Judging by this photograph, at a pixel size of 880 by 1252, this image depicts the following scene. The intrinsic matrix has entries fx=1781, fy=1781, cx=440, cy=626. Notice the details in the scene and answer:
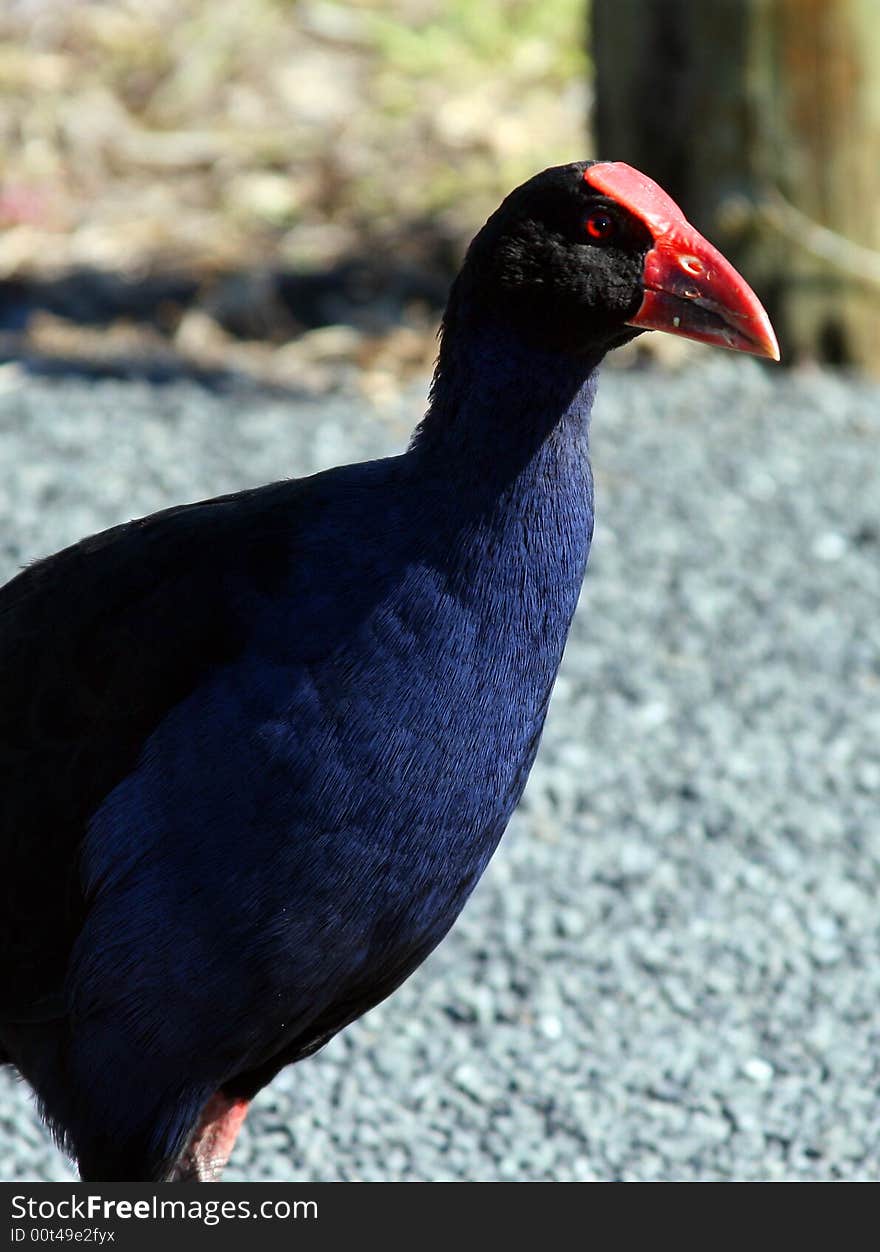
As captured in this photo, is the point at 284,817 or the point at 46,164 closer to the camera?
the point at 284,817

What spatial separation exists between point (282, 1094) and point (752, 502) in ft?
8.90

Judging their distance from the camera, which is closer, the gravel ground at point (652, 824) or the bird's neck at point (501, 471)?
the bird's neck at point (501, 471)

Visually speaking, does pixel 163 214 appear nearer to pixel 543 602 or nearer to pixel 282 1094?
pixel 282 1094

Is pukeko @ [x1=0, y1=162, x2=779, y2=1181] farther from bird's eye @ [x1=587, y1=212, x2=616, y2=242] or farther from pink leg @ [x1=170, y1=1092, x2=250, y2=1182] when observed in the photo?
pink leg @ [x1=170, y1=1092, x2=250, y2=1182]

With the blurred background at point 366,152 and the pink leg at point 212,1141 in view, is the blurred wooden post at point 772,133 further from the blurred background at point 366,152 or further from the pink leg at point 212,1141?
the pink leg at point 212,1141

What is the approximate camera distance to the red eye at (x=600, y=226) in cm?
251

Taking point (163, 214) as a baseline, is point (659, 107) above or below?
above

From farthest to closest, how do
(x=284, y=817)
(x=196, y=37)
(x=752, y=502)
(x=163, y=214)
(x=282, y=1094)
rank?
(x=196, y=37), (x=163, y=214), (x=752, y=502), (x=282, y=1094), (x=284, y=817)

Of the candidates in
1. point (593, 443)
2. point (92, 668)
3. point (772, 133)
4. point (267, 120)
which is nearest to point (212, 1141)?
point (92, 668)

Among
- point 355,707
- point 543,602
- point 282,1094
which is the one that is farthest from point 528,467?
point 282,1094

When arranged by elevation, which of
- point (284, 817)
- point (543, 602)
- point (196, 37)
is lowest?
point (196, 37)

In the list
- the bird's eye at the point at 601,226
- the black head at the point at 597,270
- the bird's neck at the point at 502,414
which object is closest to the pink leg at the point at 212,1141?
the bird's neck at the point at 502,414

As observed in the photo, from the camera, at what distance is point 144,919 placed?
8.41 ft

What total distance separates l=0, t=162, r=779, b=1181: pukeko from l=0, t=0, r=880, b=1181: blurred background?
2.82 feet
